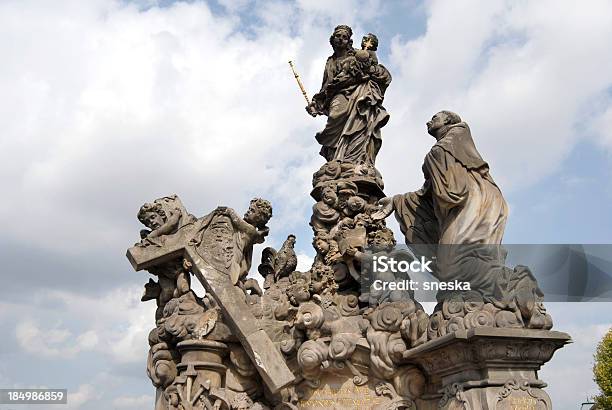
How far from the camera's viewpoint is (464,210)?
286 inches

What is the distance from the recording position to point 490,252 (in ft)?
23.2

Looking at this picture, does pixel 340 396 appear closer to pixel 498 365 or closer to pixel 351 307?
pixel 351 307

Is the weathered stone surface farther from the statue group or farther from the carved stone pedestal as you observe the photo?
the carved stone pedestal

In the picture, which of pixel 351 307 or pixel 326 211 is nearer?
pixel 351 307

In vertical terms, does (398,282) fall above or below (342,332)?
above

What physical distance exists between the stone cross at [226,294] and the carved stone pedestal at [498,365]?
6.20 ft

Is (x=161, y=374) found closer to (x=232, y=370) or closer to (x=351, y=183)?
(x=232, y=370)

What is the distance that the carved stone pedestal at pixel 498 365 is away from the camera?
6.20m

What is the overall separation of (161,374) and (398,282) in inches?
122

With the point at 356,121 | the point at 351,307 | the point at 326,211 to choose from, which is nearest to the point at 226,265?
the point at 326,211

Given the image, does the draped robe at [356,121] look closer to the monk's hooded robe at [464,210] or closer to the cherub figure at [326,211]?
the cherub figure at [326,211]

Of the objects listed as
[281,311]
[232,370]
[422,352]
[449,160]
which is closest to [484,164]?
[449,160]

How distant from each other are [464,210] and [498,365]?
175 cm

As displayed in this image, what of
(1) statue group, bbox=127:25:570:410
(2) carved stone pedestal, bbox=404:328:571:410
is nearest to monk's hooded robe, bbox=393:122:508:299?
(1) statue group, bbox=127:25:570:410
